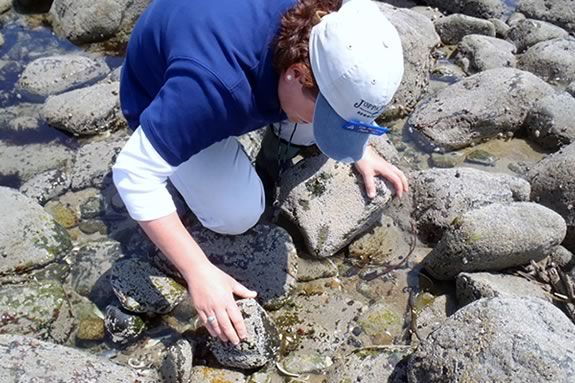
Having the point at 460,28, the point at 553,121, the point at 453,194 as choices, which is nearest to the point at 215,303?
the point at 453,194

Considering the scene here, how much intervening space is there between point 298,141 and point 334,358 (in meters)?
1.05

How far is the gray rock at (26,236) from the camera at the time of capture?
2.97 meters

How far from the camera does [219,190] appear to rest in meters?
2.91

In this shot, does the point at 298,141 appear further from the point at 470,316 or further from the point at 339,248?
the point at 470,316

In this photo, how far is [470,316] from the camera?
2.24 m

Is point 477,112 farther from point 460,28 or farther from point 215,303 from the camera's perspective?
point 215,303

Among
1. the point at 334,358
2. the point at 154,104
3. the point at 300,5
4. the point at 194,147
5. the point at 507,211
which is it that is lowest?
the point at 334,358

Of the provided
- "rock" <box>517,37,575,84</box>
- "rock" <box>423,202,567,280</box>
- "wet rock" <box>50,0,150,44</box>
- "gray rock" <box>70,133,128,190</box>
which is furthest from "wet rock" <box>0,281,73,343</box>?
"rock" <box>517,37,575,84</box>

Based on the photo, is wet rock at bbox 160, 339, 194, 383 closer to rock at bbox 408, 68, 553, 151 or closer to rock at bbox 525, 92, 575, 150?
rock at bbox 408, 68, 553, 151

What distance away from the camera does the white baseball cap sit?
202 centimetres

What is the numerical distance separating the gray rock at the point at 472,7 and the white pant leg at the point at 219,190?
2.96m

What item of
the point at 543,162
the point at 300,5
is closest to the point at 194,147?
the point at 300,5

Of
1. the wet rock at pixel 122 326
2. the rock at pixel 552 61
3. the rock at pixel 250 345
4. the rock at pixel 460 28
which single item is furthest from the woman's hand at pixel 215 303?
the rock at pixel 460 28

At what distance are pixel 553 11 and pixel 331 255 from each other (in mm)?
3310
